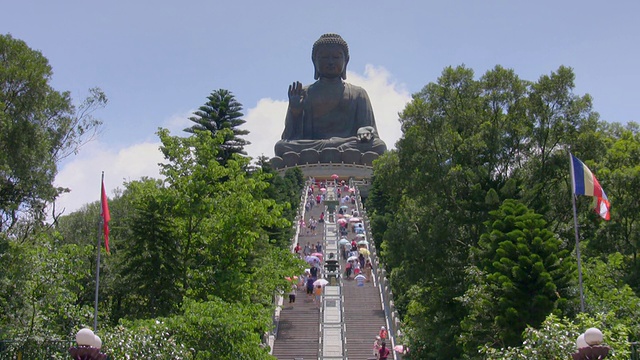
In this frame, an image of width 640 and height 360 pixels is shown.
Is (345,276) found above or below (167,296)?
above

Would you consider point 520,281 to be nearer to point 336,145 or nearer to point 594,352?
point 594,352

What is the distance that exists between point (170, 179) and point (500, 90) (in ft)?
27.0

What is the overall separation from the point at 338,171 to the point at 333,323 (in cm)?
3077

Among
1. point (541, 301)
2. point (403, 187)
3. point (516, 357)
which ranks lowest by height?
point (516, 357)

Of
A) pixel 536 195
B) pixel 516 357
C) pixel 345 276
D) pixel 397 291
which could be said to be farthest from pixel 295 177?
pixel 516 357

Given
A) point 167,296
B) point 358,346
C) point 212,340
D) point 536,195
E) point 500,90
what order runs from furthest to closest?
point 358,346, point 500,90, point 536,195, point 167,296, point 212,340

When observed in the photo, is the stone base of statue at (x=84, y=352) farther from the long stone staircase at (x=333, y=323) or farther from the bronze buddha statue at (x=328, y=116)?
the bronze buddha statue at (x=328, y=116)

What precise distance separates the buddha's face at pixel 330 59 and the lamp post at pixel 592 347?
1881 inches

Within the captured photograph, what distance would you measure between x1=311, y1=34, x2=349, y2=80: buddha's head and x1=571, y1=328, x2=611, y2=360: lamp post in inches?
1881

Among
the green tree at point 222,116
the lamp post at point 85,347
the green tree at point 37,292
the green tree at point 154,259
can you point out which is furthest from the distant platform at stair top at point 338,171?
the lamp post at point 85,347

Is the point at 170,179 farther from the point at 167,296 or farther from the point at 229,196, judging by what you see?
the point at 167,296

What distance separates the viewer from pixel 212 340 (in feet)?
46.4

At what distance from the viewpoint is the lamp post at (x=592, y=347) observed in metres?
9.31

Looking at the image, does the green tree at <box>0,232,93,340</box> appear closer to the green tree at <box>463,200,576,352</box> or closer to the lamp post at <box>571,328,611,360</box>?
the green tree at <box>463,200,576,352</box>
